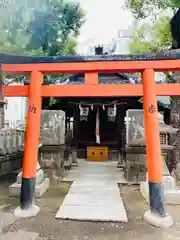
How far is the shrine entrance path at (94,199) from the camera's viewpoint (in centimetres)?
529

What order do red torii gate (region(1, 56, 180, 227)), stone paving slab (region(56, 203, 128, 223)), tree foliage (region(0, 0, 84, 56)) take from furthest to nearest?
tree foliage (region(0, 0, 84, 56)) → red torii gate (region(1, 56, 180, 227)) → stone paving slab (region(56, 203, 128, 223))

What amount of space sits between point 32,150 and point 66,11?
11.5m

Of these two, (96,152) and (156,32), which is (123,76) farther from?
(96,152)

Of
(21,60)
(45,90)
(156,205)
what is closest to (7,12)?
(21,60)

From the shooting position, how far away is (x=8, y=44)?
35.6 feet

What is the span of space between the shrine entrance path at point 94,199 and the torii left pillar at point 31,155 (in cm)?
70

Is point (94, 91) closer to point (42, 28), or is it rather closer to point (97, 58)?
point (97, 58)

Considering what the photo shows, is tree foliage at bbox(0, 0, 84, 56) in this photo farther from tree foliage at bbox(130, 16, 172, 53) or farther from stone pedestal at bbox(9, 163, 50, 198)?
stone pedestal at bbox(9, 163, 50, 198)

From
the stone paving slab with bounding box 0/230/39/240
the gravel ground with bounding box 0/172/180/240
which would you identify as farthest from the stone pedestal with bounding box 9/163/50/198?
the stone paving slab with bounding box 0/230/39/240

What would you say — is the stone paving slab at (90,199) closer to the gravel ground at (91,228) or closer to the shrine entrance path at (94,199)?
the shrine entrance path at (94,199)

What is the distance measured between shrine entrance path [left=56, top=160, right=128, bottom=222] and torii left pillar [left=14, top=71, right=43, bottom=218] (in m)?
0.70

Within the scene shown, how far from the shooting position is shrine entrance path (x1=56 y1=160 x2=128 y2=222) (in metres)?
5.29

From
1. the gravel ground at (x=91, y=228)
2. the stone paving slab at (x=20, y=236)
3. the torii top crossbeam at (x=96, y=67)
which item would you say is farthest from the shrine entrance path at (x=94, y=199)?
the torii top crossbeam at (x=96, y=67)

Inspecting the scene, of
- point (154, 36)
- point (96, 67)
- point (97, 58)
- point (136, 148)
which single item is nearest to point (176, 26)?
point (97, 58)
